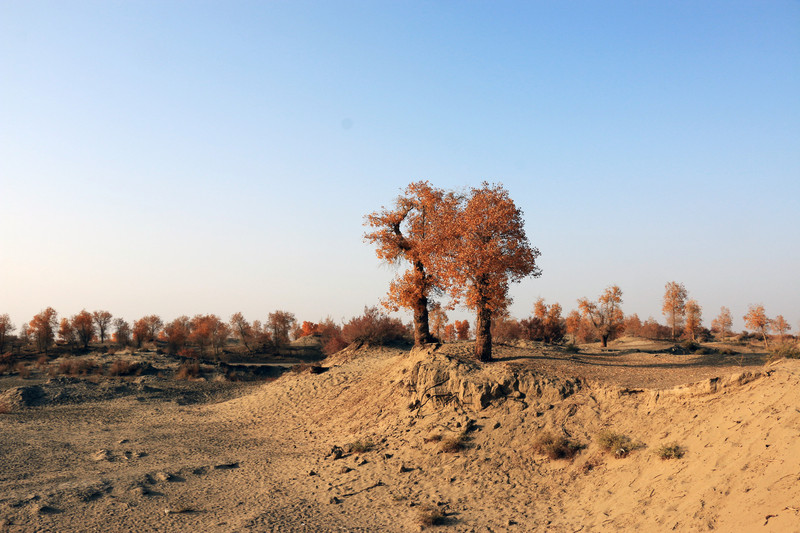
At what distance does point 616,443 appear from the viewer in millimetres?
12141

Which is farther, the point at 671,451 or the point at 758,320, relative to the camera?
the point at 758,320

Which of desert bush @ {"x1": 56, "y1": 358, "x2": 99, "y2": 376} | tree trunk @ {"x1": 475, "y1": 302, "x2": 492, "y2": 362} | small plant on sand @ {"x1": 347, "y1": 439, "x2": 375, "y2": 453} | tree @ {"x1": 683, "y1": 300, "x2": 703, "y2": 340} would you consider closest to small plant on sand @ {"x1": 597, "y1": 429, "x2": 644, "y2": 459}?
small plant on sand @ {"x1": 347, "y1": 439, "x2": 375, "y2": 453}

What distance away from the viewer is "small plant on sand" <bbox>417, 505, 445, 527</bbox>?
10523 mm

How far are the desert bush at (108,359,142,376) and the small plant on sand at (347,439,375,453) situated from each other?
29453mm

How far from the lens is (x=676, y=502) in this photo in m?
9.41

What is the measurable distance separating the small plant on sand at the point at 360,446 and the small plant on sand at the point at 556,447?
5295 millimetres

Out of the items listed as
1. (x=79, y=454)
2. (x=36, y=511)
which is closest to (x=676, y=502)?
(x=36, y=511)

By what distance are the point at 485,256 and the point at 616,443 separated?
9.64 m

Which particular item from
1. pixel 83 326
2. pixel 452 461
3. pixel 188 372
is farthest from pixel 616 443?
pixel 83 326

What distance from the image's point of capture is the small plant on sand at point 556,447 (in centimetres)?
1291

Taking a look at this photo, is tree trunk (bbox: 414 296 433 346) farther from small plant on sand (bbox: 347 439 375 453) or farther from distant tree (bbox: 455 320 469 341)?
distant tree (bbox: 455 320 469 341)

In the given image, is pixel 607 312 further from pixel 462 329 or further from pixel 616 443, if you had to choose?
pixel 462 329

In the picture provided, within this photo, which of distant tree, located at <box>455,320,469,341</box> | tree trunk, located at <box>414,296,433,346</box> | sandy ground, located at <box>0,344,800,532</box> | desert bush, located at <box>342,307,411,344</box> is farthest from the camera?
distant tree, located at <box>455,320,469,341</box>

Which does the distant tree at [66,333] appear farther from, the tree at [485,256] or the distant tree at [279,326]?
the tree at [485,256]
